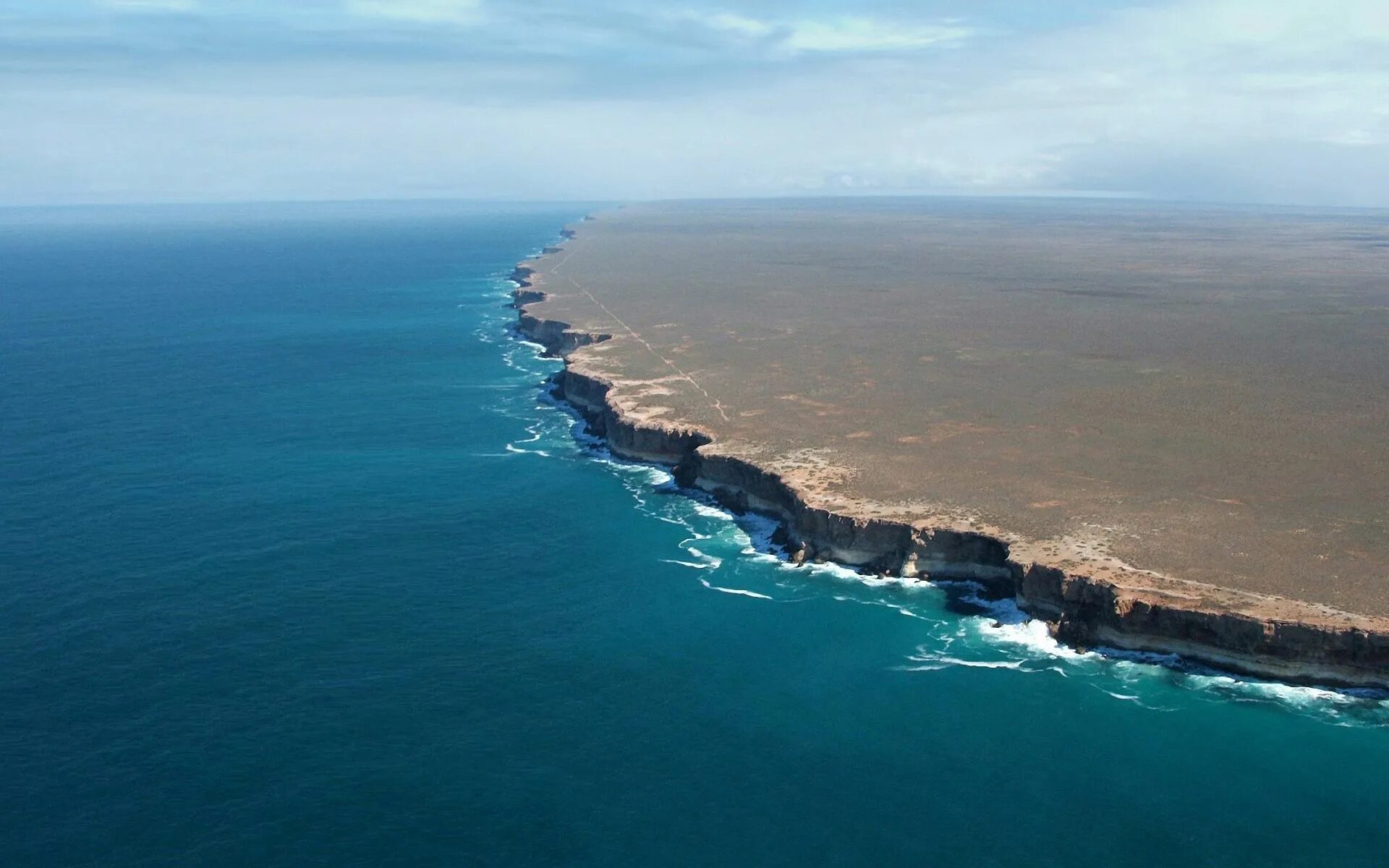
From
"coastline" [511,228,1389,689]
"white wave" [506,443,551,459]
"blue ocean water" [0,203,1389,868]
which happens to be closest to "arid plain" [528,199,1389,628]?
"coastline" [511,228,1389,689]

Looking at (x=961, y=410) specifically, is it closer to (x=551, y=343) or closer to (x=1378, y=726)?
(x=1378, y=726)

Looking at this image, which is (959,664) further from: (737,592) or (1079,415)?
(1079,415)

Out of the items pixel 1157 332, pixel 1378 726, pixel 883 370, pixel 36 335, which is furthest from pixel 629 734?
pixel 36 335

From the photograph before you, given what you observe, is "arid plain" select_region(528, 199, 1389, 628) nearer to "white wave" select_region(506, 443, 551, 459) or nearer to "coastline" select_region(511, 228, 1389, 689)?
"coastline" select_region(511, 228, 1389, 689)

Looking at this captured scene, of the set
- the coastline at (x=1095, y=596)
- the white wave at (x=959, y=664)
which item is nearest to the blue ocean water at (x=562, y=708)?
the white wave at (x=959, y=664)

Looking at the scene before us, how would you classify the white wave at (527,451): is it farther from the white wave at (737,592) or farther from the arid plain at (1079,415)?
the white wave at (737,592)

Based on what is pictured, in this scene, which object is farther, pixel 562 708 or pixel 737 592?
pixel 737 592

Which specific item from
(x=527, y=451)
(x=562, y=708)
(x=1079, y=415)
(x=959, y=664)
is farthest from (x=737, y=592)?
(x=1079, y=415)
